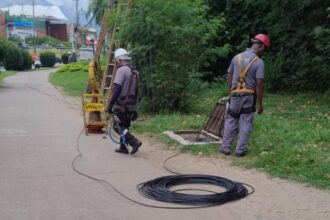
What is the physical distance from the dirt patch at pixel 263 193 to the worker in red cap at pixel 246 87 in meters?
0.54

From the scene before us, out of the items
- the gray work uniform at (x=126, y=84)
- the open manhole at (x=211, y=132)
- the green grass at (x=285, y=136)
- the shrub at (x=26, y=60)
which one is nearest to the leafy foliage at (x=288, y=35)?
the green grass at (x=285, y=136)

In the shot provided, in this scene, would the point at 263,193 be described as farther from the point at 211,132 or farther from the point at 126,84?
the point at 211,132

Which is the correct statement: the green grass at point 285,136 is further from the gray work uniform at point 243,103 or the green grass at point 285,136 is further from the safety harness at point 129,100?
the safety harness at point 129,100

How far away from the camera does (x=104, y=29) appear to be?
17.3 m

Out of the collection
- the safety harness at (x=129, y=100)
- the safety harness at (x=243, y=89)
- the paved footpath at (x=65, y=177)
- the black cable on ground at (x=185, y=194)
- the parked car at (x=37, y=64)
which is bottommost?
the parked car at (x=37, y=64)

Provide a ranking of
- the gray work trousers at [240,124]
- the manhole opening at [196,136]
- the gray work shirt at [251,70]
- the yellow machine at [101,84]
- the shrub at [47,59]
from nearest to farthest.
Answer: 1. the gray work shirt at [251,70]
2. the gray work trousers at [240,124]
3. the manhole opening at [196,136]
4. the yellow machine at [101,84]
5. the shrub at [47,59]

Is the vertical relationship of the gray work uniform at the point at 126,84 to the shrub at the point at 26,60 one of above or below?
above

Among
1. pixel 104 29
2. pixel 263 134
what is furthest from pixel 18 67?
pixel 263 134

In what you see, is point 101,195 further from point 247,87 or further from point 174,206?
point 247,87

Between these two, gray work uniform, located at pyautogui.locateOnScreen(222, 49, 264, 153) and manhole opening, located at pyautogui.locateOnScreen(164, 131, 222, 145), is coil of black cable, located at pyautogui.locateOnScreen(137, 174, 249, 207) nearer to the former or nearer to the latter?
gray work uniform, located at pyautogui.locateOnScreen(222, 49, 264, 153)

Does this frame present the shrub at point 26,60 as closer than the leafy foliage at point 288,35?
No

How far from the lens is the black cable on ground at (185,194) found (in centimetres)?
689

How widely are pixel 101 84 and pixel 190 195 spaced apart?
31.2 feet

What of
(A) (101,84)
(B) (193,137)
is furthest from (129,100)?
(A) (101,84)
